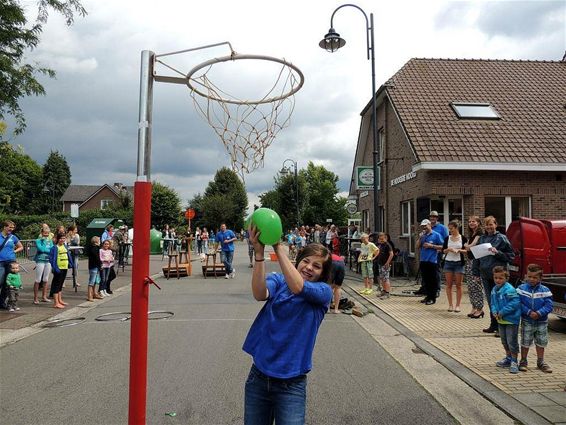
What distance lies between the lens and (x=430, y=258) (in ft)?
34.2

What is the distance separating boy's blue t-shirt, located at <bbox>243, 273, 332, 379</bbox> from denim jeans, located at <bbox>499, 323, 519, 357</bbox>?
3.87 meters

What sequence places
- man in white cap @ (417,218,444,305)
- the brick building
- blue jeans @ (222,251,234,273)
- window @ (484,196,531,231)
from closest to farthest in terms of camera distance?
man in white cap @ (417,218,444,305)
the brick building
window @ (484,196,531,231)
blue jeans @ (222,251,234,273)

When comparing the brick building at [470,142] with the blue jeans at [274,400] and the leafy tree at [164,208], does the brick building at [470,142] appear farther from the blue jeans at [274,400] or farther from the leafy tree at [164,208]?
the leafy tree at [164,208]

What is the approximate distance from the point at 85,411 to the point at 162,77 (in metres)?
3.24

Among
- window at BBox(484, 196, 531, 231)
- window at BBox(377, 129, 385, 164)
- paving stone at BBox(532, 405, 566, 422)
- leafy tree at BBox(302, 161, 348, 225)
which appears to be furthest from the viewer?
leafy tree at BBox(302, 161, 348, 225)

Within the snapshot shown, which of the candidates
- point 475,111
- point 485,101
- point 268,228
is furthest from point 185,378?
point 485,101

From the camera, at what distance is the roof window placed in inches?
638

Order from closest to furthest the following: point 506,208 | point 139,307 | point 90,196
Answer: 1. point 139,307
2. point 506,208
3. point 90,196

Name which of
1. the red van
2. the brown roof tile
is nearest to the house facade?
the brown roof tile

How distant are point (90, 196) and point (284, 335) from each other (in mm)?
Result: 81245

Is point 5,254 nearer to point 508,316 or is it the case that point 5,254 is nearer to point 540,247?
point 508,316

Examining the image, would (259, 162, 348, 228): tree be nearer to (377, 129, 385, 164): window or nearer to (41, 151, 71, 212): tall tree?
(377, 129, 385, 164): window

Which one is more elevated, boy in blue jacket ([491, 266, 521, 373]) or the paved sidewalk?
boy in blue jacket ([491, 266, 521, 373])

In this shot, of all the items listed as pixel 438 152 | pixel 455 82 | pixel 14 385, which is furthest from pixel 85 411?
pixel 455 82
